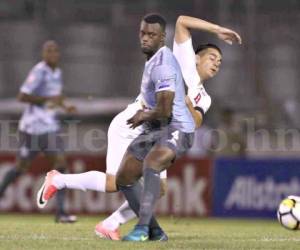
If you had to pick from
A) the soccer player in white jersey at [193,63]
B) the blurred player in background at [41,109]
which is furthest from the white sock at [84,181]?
the blurred player in background at [41,109]

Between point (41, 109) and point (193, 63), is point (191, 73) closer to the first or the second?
point (193, 63)

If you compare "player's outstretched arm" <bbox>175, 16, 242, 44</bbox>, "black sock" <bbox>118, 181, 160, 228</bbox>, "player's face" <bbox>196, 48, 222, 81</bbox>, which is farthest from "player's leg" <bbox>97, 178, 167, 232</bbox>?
"player's outstretched arm" <bbox>175, 16, 242, 44</bbox>

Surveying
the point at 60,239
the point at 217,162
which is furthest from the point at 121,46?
the point at 60,239

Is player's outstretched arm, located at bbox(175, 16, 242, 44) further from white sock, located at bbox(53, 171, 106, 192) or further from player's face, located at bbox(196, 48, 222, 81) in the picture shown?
white sock, located at bbox(53, 171, 106, 192)

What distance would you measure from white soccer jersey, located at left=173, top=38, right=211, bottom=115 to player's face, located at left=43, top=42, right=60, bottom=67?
4486 mm

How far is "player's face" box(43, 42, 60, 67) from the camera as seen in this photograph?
1371 centimetres

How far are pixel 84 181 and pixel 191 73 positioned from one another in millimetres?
1310

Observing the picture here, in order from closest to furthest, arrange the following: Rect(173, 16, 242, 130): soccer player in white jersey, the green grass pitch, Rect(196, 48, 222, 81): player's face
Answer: the green grass pitch, Rect(173, 16, 242, 130): soccer player in white jersey, Rect(196, 48, 222, 81): player's face

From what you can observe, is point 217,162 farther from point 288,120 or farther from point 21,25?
point 21,25

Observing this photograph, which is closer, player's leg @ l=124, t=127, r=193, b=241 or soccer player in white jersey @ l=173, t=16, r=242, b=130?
player's leg @ l=124, t=127, r=193, b=241

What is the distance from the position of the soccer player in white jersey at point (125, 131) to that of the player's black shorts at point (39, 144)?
405 cm

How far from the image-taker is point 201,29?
923 centimetres

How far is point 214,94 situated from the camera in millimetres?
21844

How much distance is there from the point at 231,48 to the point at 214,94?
3.18ft
